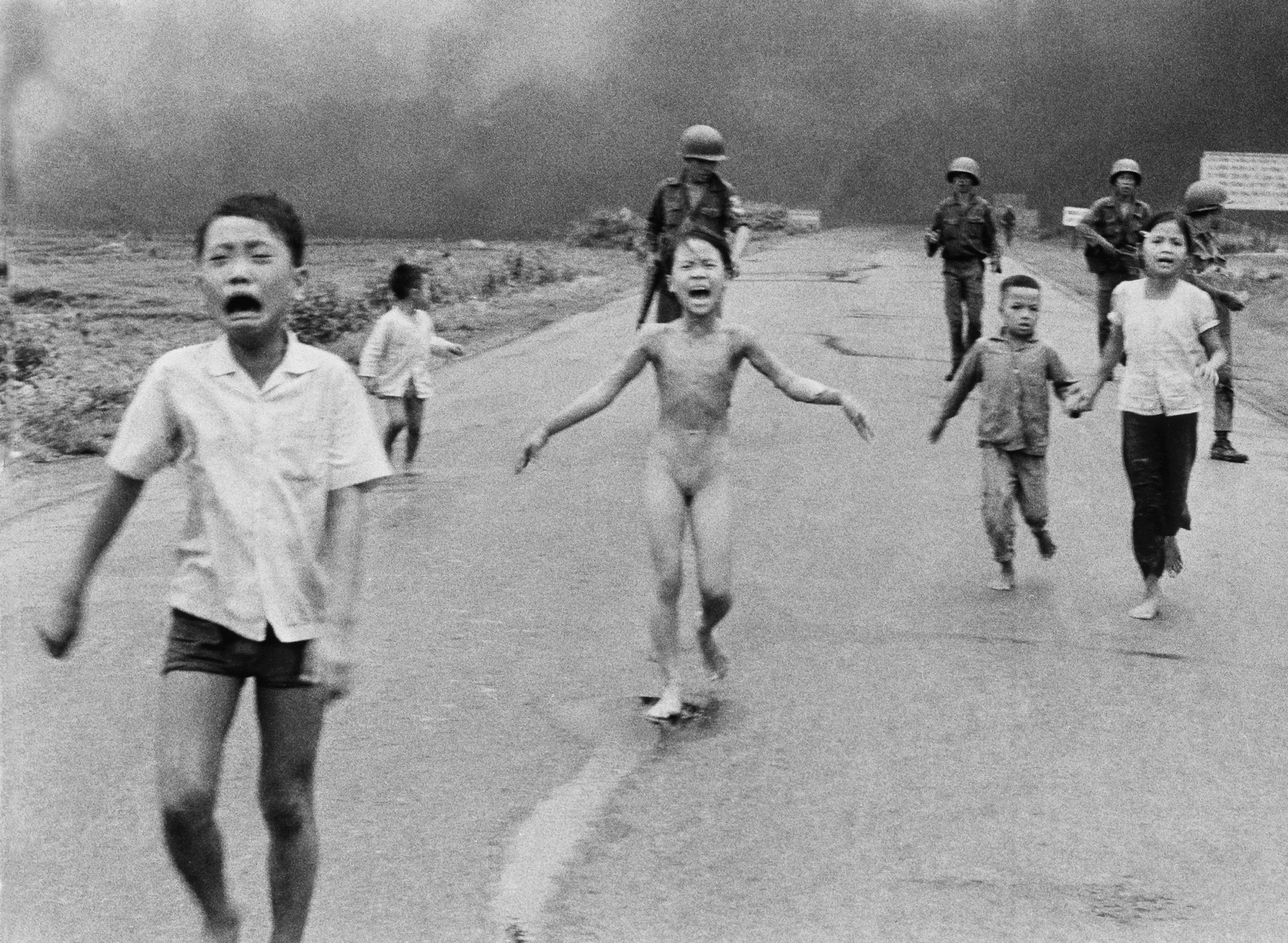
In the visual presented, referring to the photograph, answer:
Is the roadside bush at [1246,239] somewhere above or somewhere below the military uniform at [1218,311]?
below

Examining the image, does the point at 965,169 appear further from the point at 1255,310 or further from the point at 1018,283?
the point at 1255,310

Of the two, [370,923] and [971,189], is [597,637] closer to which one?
[370,923]

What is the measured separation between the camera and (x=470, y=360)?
1625 centimetres

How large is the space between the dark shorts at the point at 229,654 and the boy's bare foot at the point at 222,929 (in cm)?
52

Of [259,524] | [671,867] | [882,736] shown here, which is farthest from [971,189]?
[259,524]

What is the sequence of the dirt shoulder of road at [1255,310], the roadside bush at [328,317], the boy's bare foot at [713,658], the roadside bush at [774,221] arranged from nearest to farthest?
the boy's bare foot at [713,658] → the dirt shoulder of road at [1255,310] → the roadside bush at [328,317] → the roadside bush at [774,221]

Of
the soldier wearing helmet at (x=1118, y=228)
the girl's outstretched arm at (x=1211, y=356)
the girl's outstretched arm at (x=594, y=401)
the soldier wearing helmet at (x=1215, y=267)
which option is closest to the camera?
the girl's outstretched arm at (x=594, y=401)

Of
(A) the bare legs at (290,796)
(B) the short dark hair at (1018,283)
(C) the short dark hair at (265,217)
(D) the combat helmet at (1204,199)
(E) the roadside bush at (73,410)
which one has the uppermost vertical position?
(C) the short dark hair at (265,217)

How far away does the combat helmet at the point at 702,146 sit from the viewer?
1124cm

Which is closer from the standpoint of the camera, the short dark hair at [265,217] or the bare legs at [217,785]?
the bare legs at [217,785]

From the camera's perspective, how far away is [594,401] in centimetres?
629

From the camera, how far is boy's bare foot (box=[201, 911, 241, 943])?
12.7 ft

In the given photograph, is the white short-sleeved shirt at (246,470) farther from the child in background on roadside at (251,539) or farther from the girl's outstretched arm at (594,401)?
the girl's outstretched arm at (594,401)

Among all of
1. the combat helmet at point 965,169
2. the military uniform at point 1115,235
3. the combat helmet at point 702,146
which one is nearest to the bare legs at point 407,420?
the combat helmet at point 702,146
